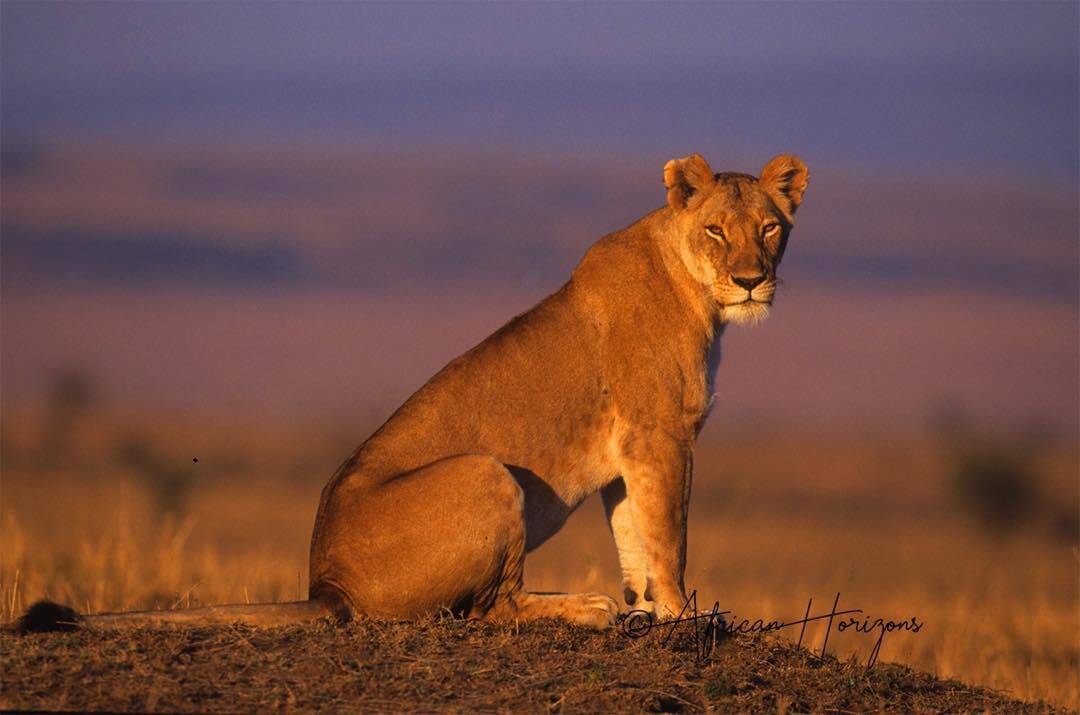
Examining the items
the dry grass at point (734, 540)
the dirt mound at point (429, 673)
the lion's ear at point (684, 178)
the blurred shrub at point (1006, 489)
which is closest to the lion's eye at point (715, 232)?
the lion's ear at point (684, 178)

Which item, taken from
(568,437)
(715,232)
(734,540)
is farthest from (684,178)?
(734,540)

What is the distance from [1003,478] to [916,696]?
30.1 m

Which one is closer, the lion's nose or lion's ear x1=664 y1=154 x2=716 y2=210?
the lion's nose

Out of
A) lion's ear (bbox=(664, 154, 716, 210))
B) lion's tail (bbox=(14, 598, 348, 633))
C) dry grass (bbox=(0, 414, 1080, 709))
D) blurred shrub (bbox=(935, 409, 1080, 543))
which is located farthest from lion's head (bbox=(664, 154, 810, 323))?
blurred shrub (bbox=(935, 409, 1080, 543))

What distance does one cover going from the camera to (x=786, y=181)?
9.37 meters

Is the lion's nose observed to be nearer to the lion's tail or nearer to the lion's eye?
the lion's eye

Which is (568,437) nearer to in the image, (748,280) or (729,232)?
(748,280)

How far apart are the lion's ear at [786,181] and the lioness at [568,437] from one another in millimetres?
13

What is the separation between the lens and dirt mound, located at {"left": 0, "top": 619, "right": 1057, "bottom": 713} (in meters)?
6.27

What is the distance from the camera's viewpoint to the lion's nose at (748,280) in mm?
8586

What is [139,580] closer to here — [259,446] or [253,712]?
[253,712]

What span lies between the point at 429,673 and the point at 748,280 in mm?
3251

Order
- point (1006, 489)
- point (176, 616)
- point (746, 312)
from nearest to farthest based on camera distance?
point (176, 616) < point (746, 312) < point (1006, 489)

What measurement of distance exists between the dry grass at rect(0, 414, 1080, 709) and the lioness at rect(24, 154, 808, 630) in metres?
1.07
